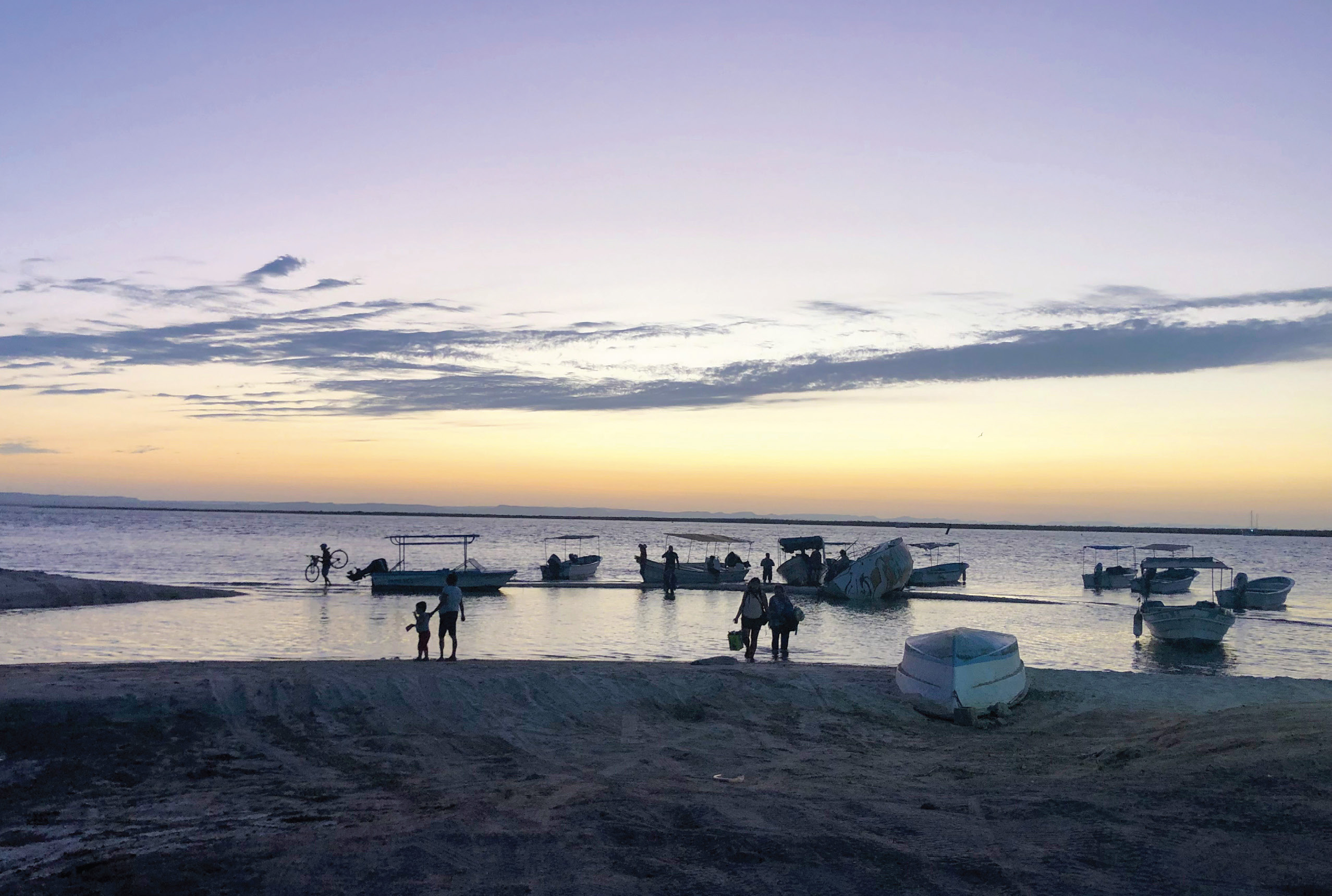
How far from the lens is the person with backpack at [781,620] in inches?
785

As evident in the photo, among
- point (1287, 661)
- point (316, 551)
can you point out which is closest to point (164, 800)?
point (1287, 661)

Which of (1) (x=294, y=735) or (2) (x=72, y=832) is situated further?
Result: (1) (x=294, y=735)

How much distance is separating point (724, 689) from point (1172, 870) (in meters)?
9.19

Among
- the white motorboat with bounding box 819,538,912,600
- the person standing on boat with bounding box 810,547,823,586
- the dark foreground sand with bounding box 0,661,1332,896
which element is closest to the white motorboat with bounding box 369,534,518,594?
the white motorboat with bounding box 819,538,912,600

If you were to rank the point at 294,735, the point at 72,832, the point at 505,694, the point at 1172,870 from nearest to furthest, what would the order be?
the point at 1172,870
the point at 72,832
the point at 294,735
the point at 505,694

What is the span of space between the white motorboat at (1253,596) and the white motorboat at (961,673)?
29896mm

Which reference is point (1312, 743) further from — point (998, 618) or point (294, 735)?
point (998, 618)

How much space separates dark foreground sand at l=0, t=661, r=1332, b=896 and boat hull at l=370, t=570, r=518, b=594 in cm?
2400

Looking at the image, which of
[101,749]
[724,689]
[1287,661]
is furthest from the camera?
[1287,661]

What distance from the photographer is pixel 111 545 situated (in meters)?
73.0

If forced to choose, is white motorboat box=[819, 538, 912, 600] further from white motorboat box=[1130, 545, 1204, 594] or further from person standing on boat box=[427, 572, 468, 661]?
person standing on boat box=[427, 572, 468, 661]

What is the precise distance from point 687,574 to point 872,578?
9490 mm

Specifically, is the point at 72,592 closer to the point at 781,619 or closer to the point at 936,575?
the point at 781,619

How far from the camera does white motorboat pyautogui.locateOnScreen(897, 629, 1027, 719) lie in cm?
1480
